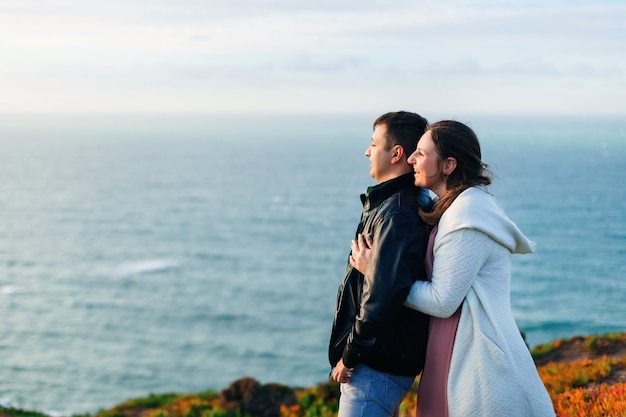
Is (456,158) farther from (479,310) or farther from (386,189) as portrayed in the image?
(479,310)

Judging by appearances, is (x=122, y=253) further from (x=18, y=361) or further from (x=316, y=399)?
(x=316, y=399)

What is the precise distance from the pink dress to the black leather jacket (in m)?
0.07

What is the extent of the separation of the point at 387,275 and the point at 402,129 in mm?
1121

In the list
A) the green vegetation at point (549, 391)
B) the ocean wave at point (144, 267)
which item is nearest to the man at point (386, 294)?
the green vegetation at point (549, 391)

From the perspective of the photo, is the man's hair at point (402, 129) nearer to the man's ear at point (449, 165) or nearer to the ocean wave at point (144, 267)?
the man's ear at point (449, 165)

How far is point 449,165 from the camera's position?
4.86m

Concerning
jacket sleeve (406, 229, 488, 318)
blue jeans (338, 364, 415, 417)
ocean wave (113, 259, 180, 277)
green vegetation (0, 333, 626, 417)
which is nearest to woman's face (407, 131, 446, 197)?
jacket sleeve (406, 229, 488, 318)

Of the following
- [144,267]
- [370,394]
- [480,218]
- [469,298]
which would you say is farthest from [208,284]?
[480,218]

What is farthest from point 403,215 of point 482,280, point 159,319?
point 159,319

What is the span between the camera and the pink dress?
476 centimetres

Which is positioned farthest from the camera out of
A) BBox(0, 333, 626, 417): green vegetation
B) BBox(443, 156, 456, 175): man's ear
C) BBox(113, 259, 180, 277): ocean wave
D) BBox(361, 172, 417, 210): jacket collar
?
BBox(113, 259, 180, 277): ocean wave

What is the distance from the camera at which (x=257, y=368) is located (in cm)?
6869

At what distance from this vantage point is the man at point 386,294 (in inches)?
180

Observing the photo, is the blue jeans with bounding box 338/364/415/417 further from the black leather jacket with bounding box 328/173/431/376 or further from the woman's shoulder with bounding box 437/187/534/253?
the woman's shoulder with bounding box 437/187/534/253
